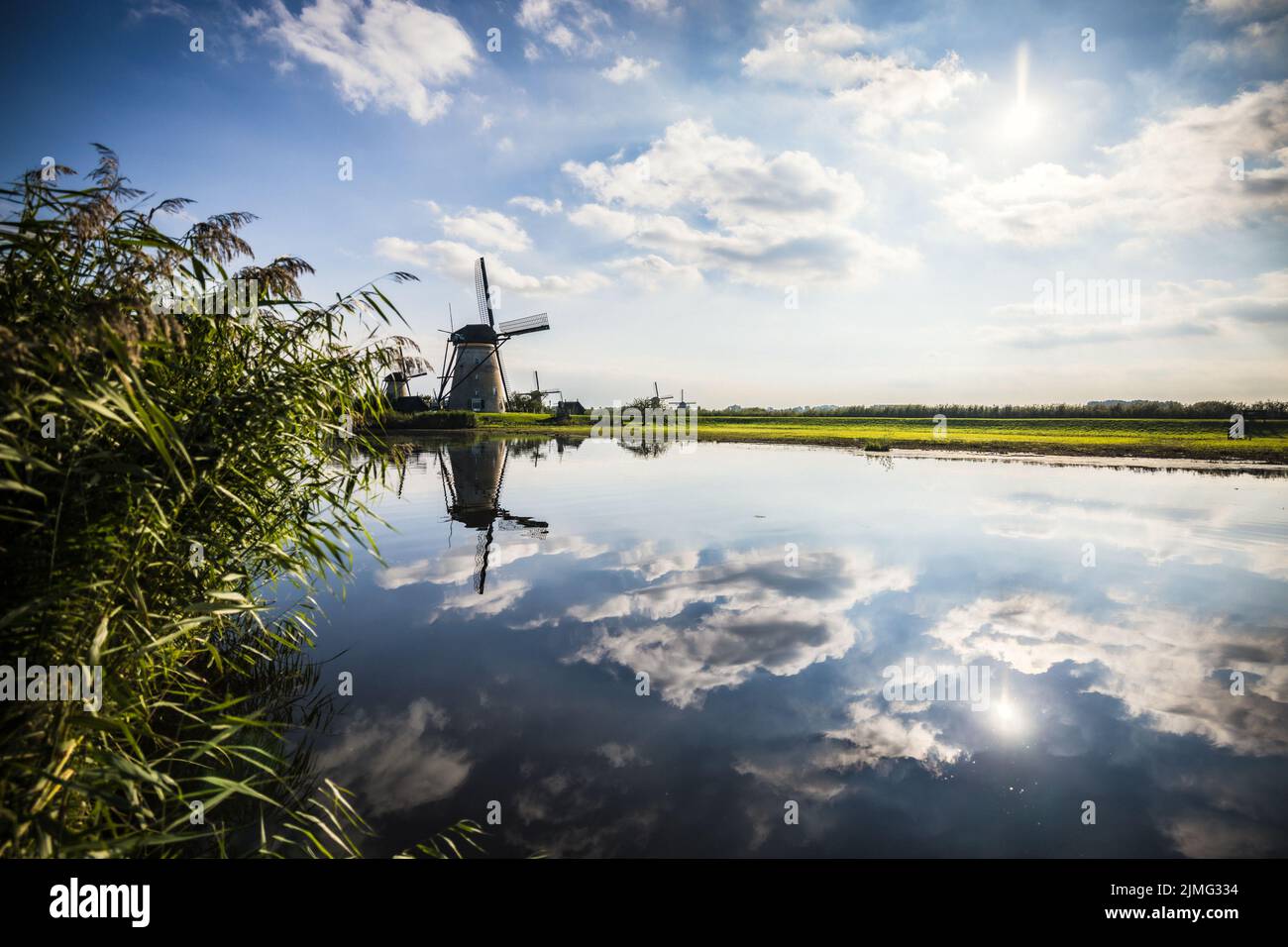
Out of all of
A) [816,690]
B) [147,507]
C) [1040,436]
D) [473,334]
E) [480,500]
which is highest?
[473,334]

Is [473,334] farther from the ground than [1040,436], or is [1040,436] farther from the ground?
[473,334]

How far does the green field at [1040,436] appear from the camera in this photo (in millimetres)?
37250

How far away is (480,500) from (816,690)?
565 inches

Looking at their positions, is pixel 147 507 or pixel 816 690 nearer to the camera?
pixel 147 507

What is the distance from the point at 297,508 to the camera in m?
5.02

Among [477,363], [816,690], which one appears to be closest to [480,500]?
[816,690]

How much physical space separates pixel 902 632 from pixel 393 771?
21.3ft

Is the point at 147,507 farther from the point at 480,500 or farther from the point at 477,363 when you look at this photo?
the point at 477,363

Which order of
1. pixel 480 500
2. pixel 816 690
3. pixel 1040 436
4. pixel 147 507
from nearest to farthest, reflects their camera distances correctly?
pixel 147 507, pixel 816 690, pixel 480 500, pixel 1040 436

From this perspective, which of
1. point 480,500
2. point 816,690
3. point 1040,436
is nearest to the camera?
point 816,690

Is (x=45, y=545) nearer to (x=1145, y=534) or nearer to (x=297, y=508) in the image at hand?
(x=297, y=508)

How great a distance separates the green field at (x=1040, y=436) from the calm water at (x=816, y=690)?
29863mm

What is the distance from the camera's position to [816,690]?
19.5 feet

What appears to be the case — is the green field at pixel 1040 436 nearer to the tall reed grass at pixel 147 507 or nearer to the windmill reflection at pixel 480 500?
the windmill reflection at pixel 480 500
